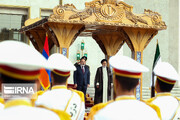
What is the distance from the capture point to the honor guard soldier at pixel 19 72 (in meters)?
2.15

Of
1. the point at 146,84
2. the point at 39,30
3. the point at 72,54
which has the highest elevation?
the point at 39,30

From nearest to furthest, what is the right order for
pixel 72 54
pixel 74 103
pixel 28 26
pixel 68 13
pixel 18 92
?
pixel 18 92 < pixel 74 103 < pixel 68 13 < pixel 28 26 < pixel 72 54

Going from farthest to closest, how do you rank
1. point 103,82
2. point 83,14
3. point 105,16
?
point 103,82 → point 105,16 → point 83,14

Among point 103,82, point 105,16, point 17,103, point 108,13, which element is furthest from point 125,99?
point 103,82

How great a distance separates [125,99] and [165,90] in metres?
1.49

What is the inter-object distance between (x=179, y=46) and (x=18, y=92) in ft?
62.5

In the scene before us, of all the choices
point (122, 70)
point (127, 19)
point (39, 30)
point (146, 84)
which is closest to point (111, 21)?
point (127, 19)

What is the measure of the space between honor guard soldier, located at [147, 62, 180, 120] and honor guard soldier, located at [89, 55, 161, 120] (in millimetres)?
1226

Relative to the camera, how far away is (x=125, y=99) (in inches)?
116

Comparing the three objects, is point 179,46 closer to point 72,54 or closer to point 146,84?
point 146,84

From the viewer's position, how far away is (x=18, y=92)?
233cm

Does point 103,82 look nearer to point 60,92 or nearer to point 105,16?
point 105,16

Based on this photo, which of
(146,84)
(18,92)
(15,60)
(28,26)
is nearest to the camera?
(15,60)

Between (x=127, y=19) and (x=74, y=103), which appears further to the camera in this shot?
(x=127, y=19)
